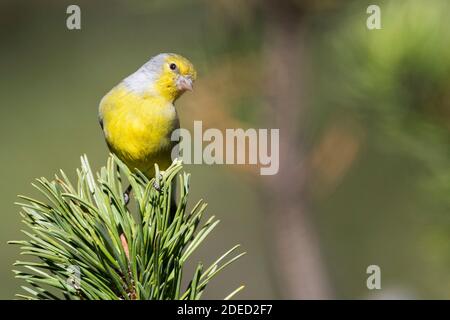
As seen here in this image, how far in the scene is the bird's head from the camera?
7.79 ft

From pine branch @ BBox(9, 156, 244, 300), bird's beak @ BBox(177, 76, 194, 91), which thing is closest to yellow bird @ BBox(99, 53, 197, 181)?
bird's beak @ BBox(177, 76, 194, 91)

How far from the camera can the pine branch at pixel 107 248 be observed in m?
1.24

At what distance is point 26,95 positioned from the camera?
3.75m


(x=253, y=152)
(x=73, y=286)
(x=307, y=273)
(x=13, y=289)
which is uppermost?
(x=253, y=152)

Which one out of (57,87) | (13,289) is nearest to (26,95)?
(57,87)

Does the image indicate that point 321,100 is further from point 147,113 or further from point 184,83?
point 147,113

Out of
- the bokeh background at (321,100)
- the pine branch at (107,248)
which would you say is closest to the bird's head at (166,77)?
the bokeh background at (321,100)

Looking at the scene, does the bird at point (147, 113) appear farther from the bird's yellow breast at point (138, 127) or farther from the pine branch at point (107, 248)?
the pine branch at point (107, 248)

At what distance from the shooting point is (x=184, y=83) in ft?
7.93

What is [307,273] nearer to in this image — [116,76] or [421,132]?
[421,132]

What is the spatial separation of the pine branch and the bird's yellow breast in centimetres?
75

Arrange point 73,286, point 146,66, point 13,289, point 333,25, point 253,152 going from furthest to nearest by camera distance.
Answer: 1. point 13,289
2. point 146,66
3. point 333,25
4. point 253,152
5. point 73,286

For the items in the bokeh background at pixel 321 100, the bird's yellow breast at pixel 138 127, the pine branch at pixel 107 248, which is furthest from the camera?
the bird's yellow breast at pixel 138 127

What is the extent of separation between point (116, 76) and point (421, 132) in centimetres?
235
